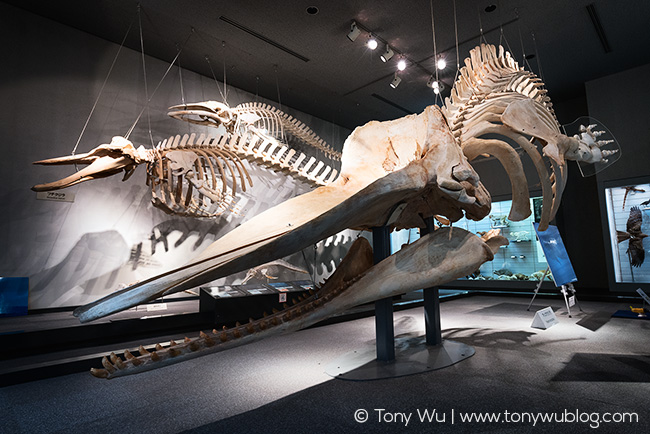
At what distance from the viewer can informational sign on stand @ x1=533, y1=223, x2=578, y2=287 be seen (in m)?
4.87

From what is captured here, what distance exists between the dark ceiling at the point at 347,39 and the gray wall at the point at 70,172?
46 centimetres

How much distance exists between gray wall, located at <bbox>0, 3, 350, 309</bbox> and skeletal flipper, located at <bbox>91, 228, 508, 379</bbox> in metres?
4.10

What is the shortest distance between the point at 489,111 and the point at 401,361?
2.34 m

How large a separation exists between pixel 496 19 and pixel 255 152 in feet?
14.9

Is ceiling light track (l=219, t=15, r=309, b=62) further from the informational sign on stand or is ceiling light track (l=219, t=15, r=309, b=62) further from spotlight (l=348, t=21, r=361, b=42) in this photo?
the informational sign on stand

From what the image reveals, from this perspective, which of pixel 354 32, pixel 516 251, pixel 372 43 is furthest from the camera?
pixel 516 251

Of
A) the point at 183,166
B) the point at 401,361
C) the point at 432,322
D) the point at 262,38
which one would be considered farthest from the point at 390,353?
the point at 262,38

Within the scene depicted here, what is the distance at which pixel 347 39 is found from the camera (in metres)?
6.07

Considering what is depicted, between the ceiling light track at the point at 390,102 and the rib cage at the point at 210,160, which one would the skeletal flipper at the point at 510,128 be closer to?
the rib cage at the point at 210,160

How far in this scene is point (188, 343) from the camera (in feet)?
4.50

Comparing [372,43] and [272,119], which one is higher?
Answer: [372,43]

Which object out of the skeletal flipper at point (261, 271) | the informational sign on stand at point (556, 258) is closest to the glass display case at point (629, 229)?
the informational sign on stand at point (556, 258)

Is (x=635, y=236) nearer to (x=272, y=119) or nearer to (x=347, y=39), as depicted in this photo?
(x=347, y=39)

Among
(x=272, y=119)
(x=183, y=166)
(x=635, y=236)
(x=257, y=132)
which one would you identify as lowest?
(x=635, y=236)
